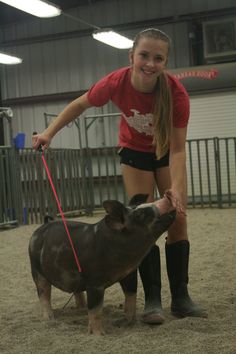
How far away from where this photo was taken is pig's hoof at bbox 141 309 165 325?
8.11 feet

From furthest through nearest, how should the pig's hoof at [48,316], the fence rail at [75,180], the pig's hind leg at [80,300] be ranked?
1. the fence rail at [75,180]
2. the pig's hind leg at [80,300]
3. the pig's hoof at [48,316]

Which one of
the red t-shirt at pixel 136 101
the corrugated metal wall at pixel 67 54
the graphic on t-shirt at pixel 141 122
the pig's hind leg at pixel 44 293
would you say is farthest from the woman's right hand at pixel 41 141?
the corrugated metal wall at pixel 67 54

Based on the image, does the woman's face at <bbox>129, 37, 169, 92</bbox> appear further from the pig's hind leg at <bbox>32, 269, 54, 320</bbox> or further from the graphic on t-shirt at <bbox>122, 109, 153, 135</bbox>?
the pig's hind leg at <bbox>32, 269, 54, 320</bbox>

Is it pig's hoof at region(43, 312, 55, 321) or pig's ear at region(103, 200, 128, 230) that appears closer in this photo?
pig's ear at region(103, 200, 128, 230)

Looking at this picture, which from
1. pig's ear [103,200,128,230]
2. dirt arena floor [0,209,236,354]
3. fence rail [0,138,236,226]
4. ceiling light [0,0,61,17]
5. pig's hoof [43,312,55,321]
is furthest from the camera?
fence rail [0,138,236,226]

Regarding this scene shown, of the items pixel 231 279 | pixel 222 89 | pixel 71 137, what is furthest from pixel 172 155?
pixel 71 137

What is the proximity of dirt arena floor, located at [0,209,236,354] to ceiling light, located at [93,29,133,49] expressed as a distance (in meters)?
5.92

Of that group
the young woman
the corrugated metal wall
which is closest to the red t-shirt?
the young woman

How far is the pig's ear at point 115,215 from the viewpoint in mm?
2274

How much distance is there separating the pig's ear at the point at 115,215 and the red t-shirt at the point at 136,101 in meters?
0.49

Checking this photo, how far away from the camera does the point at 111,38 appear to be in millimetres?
9953

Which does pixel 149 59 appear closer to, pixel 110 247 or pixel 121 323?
pixel 110 247

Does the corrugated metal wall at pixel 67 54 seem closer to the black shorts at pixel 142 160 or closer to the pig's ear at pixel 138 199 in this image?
the black shorts at pixel 142 160

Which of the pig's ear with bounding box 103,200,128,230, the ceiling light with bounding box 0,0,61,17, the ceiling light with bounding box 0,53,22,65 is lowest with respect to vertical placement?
the pig's ear with bounding box 103,200,128,230
